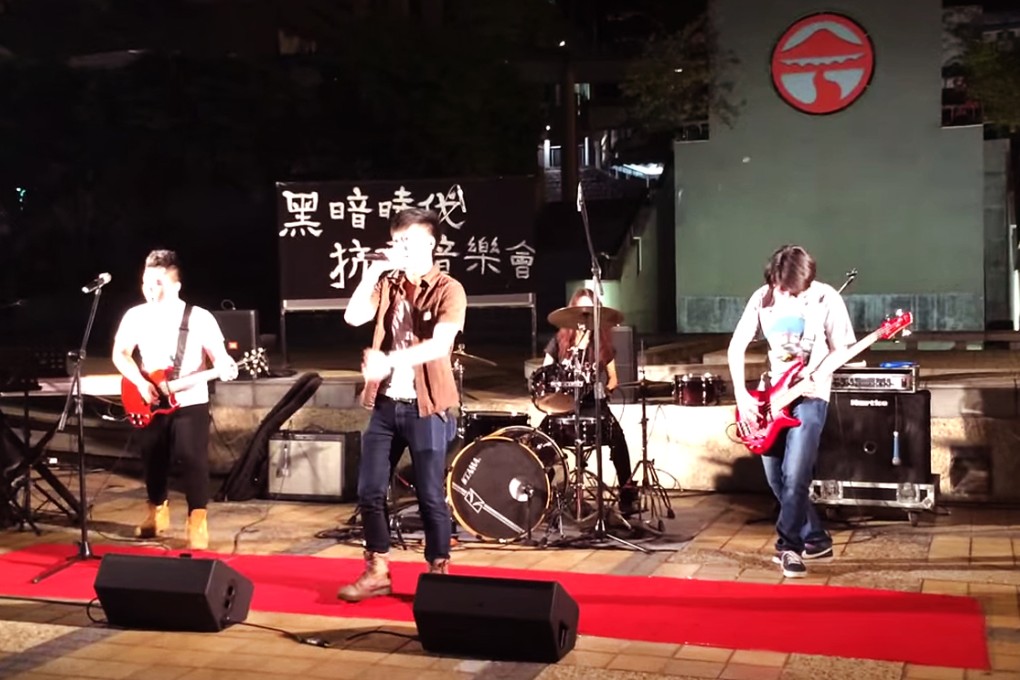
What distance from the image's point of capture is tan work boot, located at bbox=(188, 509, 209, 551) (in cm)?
767

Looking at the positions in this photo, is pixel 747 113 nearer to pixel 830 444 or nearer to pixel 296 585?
pixel 830 444

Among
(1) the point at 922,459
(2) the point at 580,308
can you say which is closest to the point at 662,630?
(2) the point at 580,308

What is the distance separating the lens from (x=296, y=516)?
8.95m

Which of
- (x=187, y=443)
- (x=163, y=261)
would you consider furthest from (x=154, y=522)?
(x=163, y=261)

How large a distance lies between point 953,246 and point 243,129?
11417 millimetres

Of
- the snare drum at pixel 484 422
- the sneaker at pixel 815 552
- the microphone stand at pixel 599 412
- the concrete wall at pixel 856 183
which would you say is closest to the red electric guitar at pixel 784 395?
the sneaker at pixel 815 552

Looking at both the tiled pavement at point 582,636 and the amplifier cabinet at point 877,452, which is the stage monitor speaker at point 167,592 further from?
the amplifier cabinet at point 877,452

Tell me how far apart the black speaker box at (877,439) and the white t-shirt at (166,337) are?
4043 millimetres

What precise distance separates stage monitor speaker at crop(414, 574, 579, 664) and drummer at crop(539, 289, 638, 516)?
2791 mm

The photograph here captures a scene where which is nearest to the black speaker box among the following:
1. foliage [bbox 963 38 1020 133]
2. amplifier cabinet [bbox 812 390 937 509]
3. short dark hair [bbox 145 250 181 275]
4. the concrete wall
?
amplifier cabinet [bbox 812 390 937 509]

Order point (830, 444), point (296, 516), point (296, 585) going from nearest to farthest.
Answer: point (296, 585) < point (830, 444) < point (296, 516)

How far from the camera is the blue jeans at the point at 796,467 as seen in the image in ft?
21.4

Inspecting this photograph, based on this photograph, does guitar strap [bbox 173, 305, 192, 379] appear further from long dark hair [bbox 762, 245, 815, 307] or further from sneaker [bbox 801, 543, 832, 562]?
sneaker [bbox 801, 543, 832, 562]

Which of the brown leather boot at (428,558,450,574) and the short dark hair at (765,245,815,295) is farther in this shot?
the short dark hair at (765,245,815,295)
